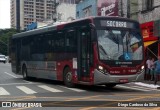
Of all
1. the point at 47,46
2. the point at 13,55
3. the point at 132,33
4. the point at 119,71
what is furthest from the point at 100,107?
the point at 13,55

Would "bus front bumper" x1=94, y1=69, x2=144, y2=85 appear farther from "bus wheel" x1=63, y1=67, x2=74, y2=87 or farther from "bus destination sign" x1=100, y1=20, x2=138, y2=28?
"bus wheel" x1=63, y1=67, x2=74, y2=87

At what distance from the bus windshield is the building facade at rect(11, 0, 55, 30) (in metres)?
91.7

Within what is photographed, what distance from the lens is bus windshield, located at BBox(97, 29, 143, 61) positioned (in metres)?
16.7

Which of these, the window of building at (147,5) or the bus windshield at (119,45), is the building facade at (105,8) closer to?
the window of building at (147,5)

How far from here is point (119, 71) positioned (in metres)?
16.9

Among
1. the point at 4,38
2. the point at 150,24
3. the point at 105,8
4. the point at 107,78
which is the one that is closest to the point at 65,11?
the point at 105,8

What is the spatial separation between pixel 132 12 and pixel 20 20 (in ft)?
274

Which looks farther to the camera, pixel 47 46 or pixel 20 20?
pixel 20 20

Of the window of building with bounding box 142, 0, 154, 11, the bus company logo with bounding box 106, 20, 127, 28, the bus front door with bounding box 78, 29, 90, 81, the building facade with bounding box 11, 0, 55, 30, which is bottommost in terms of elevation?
the bus front door with bounding box 78, 29, 90, 81

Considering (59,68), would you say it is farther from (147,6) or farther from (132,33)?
(147,6)

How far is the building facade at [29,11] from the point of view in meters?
109

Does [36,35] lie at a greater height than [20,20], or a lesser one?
lesser

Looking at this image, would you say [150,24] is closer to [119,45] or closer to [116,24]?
[116,24]

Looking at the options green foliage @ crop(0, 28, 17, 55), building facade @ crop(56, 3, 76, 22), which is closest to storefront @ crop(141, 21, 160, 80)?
building facade @ crop(56, 3, 76, 22)
